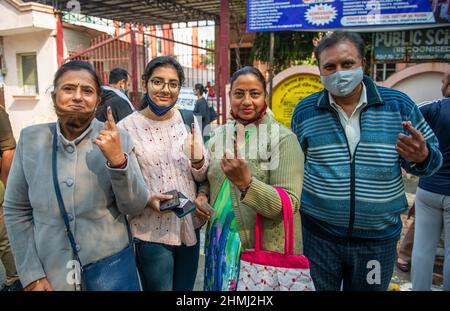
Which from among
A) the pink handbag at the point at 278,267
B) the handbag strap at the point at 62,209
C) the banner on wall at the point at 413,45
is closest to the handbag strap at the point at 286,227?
the pink handbag at the point at 278,267

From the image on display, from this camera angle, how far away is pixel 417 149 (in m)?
1.65

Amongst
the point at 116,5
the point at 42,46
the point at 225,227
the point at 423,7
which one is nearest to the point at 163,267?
the point at 225,227

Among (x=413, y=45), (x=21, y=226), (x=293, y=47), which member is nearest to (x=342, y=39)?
(x=21, y=226)

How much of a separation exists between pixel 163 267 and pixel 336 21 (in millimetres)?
4486

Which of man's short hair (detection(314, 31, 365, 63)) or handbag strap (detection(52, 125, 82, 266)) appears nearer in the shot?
handbag strap (detection(52, 125, 82, 266))

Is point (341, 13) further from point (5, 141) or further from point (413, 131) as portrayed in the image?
point (5, 141)

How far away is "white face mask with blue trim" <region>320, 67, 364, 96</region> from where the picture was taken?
185 cm

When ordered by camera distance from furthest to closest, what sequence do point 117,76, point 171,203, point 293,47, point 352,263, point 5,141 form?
point 293,47
point 117,76
point 5,141
point 352,263
point 171,203

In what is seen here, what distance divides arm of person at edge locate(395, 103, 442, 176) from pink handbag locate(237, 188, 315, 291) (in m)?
0.65

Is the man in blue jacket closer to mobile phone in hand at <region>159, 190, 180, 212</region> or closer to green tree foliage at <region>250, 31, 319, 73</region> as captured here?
mobile phone in hand at <region>159, 190, 180, 212</region>

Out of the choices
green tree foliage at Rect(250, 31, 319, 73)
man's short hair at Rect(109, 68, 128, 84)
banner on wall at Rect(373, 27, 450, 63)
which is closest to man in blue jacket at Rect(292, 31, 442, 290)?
man's short hair at Rect(109, 68, 128, 84)

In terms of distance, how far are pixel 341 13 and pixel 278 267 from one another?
458 cm

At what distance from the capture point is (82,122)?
61.4 inches

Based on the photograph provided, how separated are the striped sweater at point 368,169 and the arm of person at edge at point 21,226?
4.53 ft
